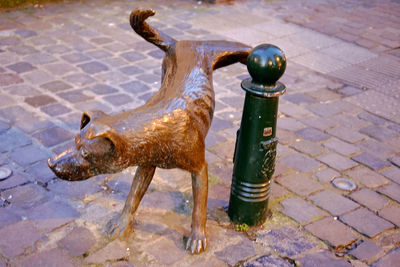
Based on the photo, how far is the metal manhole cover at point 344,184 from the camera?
4625mm

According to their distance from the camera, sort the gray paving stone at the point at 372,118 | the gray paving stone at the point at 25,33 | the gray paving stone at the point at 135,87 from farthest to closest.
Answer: the gray paving stone at the point at 25,33 → the gray paving stone at the point at 135,87 → the gray paving stone at the point at 372,118

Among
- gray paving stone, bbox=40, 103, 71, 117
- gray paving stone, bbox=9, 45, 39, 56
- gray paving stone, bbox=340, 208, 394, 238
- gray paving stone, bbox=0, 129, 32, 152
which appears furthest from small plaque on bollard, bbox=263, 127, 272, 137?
gray paving stone, bbox=9, 45, 39, 56

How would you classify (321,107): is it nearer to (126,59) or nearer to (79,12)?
(126,59)

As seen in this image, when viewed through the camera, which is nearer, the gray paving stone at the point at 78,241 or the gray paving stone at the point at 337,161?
the gray paving stone at the point at 78,241

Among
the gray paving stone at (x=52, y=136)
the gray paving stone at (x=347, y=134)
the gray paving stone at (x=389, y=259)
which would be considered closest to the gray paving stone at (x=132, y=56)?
the gray paving stone at (x=52, y=136)

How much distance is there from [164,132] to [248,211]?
115 cm

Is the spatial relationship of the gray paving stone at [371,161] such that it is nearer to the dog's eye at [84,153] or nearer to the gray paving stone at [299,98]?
the gray paving stone at [299,98]

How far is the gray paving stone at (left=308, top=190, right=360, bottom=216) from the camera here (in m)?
4.31

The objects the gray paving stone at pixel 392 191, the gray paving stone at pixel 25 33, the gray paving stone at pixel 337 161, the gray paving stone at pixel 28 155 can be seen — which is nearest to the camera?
the gray paving stone at pixel 392 191

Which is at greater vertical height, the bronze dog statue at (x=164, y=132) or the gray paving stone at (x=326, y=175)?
the bronze dog statue at (x=164, y=132)

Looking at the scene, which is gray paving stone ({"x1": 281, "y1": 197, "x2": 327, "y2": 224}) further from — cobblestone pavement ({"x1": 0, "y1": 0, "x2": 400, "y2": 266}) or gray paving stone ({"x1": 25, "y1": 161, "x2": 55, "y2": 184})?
gray paving stone ({"x1": 25, "y1": 161, "x2": 55, "y2": 184})

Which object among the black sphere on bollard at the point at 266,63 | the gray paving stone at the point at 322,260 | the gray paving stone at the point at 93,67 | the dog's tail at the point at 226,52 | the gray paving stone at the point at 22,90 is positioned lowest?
the gray paving stone at the point at 322,260

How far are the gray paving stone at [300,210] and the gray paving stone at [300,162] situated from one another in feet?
1.79

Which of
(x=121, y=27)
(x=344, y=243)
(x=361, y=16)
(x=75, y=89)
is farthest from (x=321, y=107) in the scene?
(x=361, y=16)
